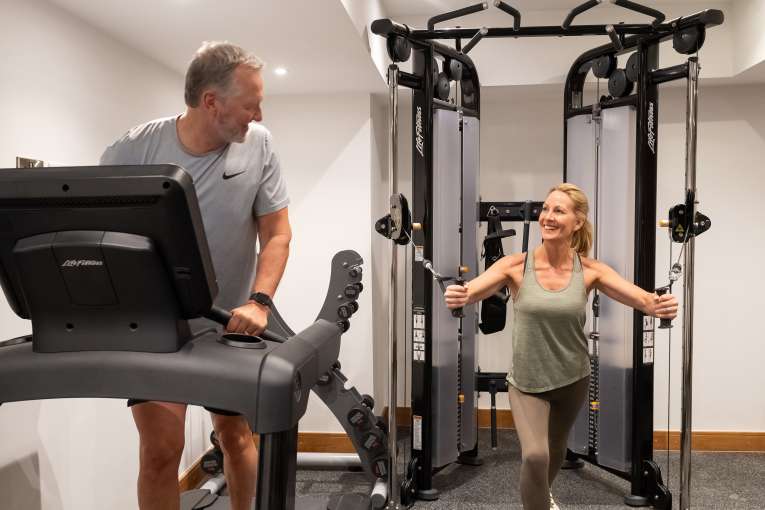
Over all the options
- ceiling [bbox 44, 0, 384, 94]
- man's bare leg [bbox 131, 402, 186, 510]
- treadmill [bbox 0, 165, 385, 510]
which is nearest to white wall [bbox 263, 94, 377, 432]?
ceiling [bbox 44, 0, 384, 94]

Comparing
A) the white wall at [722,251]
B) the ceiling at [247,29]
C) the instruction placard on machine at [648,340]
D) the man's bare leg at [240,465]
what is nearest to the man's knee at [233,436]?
the man's bare leg at [240,465]

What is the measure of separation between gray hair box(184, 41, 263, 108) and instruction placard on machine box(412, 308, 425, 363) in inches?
89.1

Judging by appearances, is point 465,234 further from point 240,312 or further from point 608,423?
point 240,312

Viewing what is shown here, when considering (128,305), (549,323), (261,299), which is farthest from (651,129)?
(128,305)

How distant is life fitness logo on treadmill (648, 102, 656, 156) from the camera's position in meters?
3.66

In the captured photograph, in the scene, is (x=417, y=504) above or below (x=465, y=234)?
below

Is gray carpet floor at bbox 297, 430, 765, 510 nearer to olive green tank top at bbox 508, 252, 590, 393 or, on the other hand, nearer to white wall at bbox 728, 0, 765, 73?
olive green tank top at bbox 508, 252, 590, 393

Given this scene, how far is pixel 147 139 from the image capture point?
6.02ft

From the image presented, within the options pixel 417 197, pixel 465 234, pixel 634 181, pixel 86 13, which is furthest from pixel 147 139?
pixel 634 181

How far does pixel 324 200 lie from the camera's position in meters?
4.49

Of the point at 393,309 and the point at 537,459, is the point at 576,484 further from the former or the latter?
the point at 393,309

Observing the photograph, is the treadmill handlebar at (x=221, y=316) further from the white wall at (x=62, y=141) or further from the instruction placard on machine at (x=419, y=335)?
the instruction placard on machine at (x=419, y=335)

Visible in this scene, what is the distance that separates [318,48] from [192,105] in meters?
1.65

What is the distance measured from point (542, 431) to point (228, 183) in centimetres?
175
